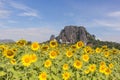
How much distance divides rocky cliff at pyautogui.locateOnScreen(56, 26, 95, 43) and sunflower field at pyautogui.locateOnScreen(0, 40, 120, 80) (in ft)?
52.7

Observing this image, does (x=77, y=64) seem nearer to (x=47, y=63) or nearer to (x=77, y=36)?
(x=47, y=63)

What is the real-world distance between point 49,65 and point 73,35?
23336 millimetres

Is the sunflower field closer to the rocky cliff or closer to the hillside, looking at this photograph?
the hillside

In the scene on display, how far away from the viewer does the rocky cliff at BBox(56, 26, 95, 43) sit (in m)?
27.8

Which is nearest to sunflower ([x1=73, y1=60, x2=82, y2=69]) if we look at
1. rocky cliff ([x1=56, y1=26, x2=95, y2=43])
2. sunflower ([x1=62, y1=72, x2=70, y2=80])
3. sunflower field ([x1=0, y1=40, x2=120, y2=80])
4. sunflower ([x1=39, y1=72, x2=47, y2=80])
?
sunflower field ([x1=0, y1=40, x2=120, y2=80])

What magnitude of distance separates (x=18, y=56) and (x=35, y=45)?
64cm

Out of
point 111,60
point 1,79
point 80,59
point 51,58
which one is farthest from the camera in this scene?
point 111,60

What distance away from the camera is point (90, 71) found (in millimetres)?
9625

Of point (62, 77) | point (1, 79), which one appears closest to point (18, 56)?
point (62, 77)

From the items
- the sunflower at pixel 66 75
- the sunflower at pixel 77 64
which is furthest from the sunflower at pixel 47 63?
the sunflower at pixel 77 64

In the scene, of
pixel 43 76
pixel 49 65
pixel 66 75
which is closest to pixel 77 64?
pixel 66 75

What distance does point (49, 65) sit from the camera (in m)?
8.69

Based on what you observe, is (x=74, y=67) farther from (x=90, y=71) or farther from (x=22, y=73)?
(x=22, y=73)

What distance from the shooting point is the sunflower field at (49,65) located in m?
7.79
